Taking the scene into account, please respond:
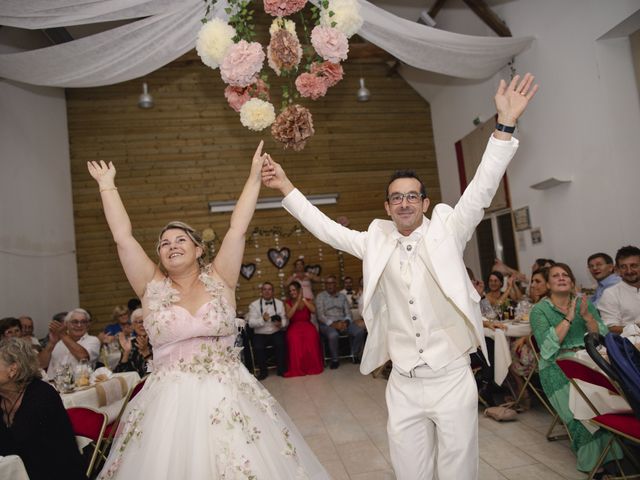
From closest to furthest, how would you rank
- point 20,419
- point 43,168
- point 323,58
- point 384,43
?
point 323,58, point 20,419, point 384,43, point 43,168

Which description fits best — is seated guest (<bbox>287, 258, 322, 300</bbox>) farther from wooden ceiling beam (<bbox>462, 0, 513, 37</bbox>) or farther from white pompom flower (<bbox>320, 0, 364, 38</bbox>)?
white pompom flower (<bbox>320, 0, 364, 38</bbox>)

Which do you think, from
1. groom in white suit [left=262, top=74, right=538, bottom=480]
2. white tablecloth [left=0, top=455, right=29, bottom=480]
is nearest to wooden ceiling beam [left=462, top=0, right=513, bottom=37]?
groom in white suit [left=262, top=74, right=538, bottom=480]

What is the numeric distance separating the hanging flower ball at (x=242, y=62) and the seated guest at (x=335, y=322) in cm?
611

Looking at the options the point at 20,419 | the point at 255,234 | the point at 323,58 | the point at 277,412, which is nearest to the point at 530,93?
the point at 323,58

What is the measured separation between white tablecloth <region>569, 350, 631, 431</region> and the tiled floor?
0.45 meters

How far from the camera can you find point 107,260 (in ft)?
30.7

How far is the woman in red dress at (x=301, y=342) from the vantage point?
23.9 ft

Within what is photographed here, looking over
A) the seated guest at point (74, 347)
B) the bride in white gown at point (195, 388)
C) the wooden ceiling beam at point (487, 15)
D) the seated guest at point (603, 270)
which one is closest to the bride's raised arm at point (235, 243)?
the bride in white gown at point (195, 388)

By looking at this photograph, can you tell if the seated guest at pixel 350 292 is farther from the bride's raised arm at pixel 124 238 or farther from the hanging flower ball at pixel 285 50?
the hanging flower ball at pixel 285 50

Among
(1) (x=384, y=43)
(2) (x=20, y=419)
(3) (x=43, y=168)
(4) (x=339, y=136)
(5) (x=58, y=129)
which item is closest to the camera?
(2) (x=20, y=419)

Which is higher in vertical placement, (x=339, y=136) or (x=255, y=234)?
(x=339, y=136)

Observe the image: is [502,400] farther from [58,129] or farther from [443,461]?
[58,129]

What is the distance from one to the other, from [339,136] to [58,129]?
5446 mm

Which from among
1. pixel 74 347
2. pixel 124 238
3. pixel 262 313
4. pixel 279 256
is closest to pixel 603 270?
pixel 262 313
